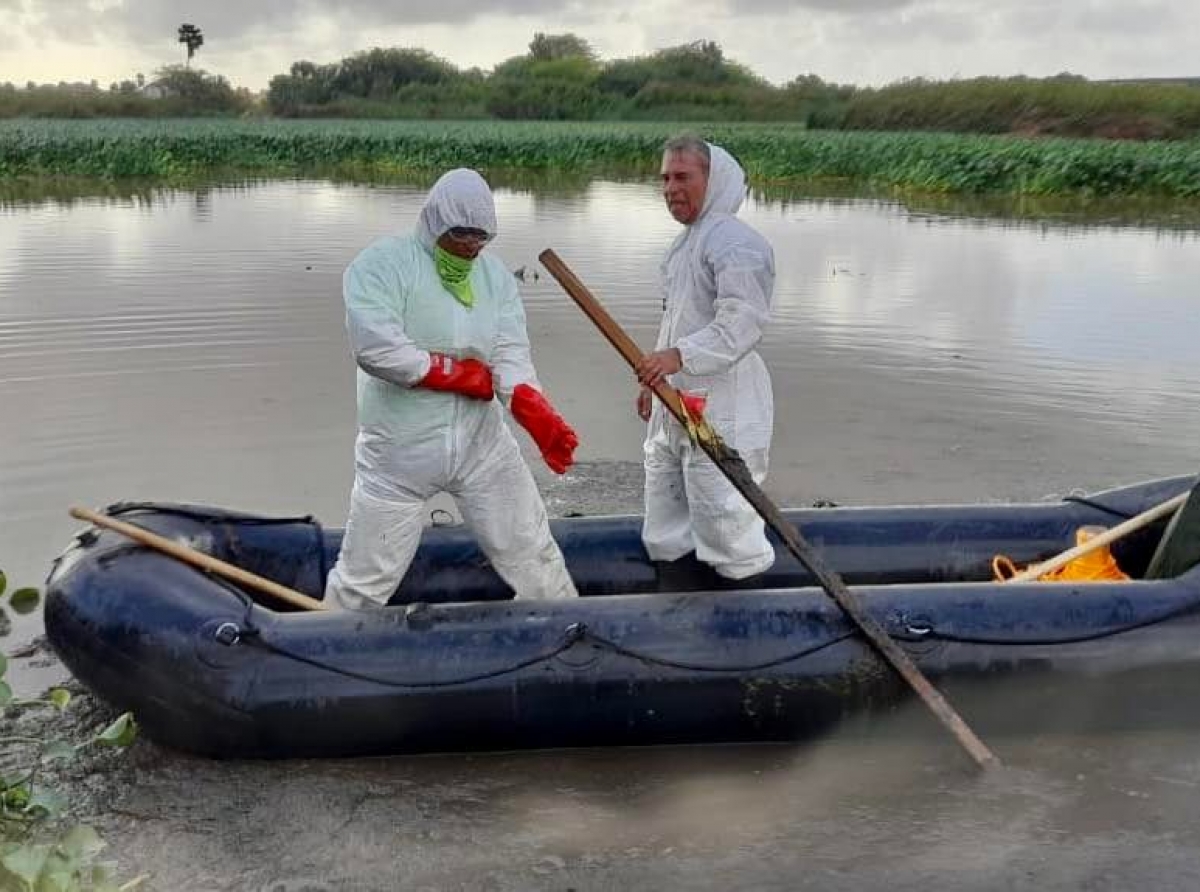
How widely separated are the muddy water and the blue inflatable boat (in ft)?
0.51

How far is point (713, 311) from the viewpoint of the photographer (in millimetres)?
4188

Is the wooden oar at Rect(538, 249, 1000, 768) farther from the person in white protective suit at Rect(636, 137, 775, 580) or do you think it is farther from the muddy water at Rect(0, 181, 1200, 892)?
the muddy water at Rect(0, 181, 1200, 892)

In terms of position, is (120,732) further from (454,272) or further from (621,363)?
(621,363)

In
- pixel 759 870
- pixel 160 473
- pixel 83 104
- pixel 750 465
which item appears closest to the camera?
pixel 759 870

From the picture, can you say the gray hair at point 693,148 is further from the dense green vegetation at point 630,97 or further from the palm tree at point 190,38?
the palm tree at point 190,38

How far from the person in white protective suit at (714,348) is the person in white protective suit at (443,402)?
47 cm

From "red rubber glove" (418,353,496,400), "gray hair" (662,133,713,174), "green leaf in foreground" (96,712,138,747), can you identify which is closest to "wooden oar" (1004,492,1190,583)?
"gray hair" (662,133,713,174)

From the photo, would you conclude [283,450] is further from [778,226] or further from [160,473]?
[778,226]

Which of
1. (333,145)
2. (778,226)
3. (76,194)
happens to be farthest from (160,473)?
(333,145)

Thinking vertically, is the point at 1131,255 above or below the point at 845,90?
below

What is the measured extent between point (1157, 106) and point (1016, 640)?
33066 millimetres

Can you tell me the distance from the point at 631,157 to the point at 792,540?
30536 mm

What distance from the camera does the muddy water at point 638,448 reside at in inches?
138

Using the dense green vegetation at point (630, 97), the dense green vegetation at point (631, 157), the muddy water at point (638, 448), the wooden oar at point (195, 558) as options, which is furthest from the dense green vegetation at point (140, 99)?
the wooden oar at point (195, 558)
